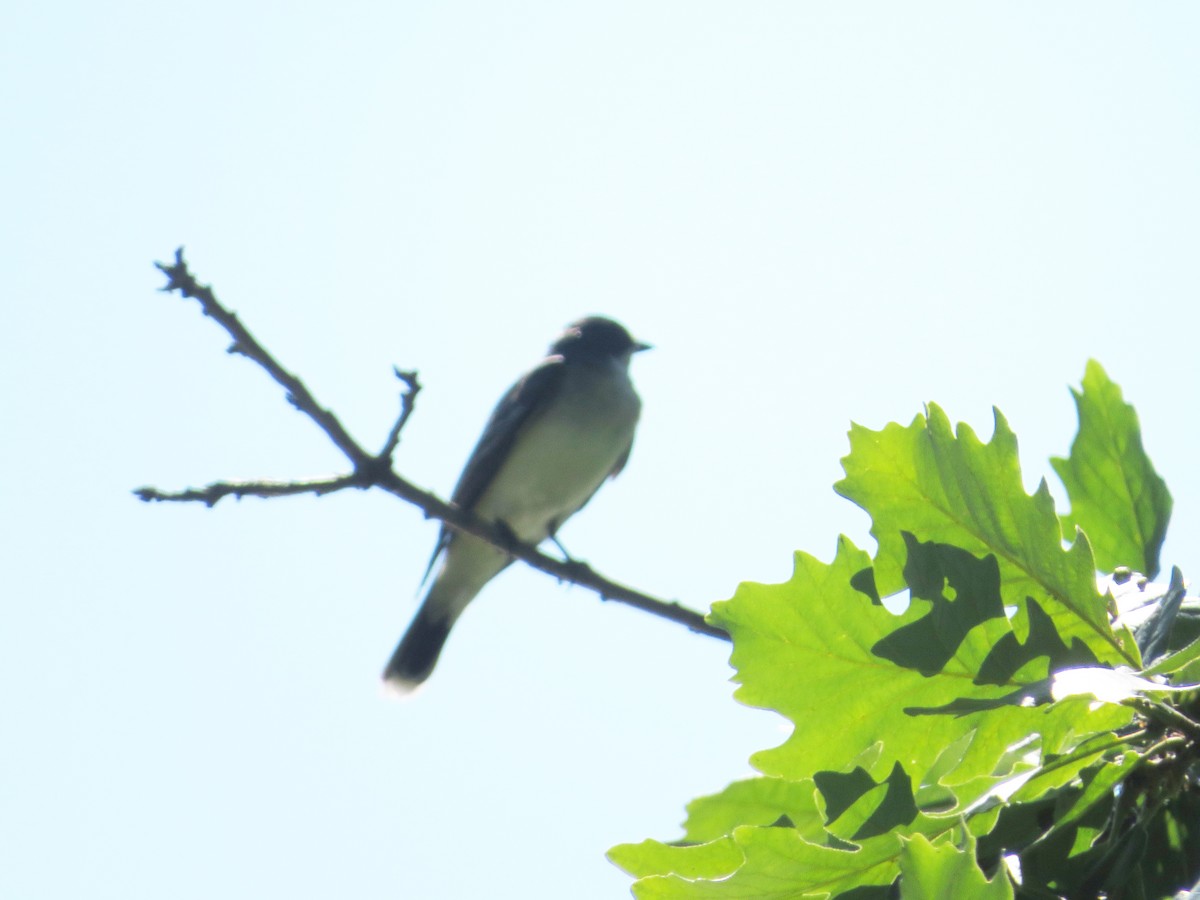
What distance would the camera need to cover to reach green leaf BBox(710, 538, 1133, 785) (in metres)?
1.57

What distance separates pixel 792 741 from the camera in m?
1.75

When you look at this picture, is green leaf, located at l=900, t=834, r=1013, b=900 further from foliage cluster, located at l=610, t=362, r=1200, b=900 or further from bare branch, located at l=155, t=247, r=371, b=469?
bare branch, located at l=155, t=247, r=371, b=469

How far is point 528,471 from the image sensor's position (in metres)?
8.56

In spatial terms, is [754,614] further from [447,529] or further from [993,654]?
[447,529]

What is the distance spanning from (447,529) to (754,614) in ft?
22.5

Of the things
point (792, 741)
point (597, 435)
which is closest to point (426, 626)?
point (597, 435)

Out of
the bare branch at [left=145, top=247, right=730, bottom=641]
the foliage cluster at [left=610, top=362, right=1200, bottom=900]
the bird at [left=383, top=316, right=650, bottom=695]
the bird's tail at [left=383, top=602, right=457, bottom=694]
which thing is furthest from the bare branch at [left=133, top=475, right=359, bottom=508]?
the bird's tail at [left=383, top=602, right=457, bottom=694]

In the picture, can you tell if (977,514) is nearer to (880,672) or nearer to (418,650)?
(880,672)

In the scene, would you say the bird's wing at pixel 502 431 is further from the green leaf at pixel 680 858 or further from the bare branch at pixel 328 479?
the green leaf at pixel 680 858

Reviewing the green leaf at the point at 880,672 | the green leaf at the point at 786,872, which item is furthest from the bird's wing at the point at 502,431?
the green leaf at the point at 786,872

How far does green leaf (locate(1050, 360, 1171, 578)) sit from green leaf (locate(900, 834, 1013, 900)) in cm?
93

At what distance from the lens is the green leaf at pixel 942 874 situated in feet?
3.70

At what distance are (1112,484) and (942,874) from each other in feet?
3.24

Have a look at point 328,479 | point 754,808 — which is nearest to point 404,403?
point 328,479
